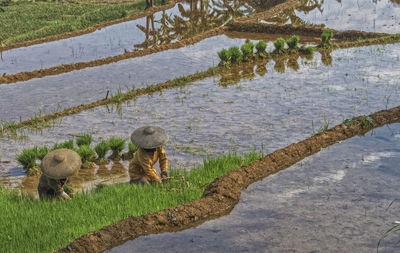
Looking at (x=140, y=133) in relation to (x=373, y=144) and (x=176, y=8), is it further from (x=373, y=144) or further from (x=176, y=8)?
(x=176, y=8)

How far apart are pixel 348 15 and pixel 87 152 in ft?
45.4

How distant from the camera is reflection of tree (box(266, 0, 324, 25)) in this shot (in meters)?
17.6

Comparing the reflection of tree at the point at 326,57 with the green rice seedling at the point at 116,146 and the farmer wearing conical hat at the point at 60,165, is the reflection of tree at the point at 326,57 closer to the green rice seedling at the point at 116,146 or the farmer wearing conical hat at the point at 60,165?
the green rice seedling at the point at 116,146

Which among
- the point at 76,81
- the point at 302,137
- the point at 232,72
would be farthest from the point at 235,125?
the point at 76,81

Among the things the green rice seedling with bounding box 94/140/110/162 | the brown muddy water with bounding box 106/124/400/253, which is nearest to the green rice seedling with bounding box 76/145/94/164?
the green rice seedling with bounding box 94/140/110/162

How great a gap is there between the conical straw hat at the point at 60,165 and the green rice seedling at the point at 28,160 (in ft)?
6.03

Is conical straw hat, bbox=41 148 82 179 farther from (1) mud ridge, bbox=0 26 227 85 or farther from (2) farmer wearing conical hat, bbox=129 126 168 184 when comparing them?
(1) mud ridge, bbox=0 26 227 85

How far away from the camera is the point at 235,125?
8.04m

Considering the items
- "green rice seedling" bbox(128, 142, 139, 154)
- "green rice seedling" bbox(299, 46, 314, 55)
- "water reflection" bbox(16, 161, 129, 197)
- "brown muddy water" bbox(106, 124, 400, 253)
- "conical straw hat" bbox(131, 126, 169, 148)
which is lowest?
"water reflection" bbox(16, 161, 129, 197)

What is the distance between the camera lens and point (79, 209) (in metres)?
4.95

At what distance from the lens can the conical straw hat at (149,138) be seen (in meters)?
5.20

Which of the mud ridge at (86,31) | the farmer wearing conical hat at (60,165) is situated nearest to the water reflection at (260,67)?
the farmer wearing conical hat at (60,165)

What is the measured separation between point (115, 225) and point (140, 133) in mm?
1067

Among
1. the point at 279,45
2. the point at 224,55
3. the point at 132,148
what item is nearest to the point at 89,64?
the point at 224,55
